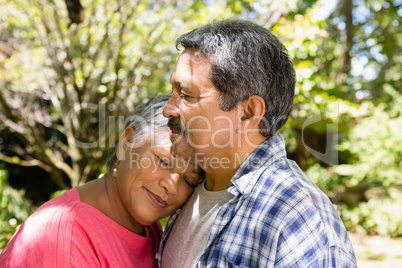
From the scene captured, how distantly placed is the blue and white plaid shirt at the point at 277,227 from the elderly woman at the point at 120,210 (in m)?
0.38

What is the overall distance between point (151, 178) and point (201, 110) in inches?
16.4

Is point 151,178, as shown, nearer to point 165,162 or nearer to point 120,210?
point 165,162

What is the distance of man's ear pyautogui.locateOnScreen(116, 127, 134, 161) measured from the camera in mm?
1850

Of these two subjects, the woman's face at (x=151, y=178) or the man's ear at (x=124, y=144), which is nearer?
the woman's face at (x=151, y=178)

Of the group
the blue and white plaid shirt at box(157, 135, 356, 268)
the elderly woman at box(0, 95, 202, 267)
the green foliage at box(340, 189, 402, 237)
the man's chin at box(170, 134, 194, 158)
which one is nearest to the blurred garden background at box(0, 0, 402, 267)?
the green foliage at box(340, 189, 402, 237)

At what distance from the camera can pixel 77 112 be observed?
4.76 m

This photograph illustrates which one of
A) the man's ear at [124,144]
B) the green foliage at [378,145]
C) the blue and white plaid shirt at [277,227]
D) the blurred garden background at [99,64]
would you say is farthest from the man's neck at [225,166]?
the green foliage at [378,145]

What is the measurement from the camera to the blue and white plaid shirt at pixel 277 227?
1.24 m

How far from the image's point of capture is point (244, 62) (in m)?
1.50

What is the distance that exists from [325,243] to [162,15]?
12.8ft

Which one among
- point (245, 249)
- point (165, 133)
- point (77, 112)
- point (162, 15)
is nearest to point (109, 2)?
point (162, 15)

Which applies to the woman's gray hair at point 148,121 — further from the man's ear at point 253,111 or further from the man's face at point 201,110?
the man's ear at point 253,111

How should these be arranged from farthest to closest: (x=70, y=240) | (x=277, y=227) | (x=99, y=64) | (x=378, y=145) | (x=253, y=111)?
(x=378, y=145) < (x=99, y=64) < (x=253, y=111) < (x=70, y=240) < (x=277, y=227)

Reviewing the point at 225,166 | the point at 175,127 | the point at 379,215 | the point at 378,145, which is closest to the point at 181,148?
the point at 175,127
